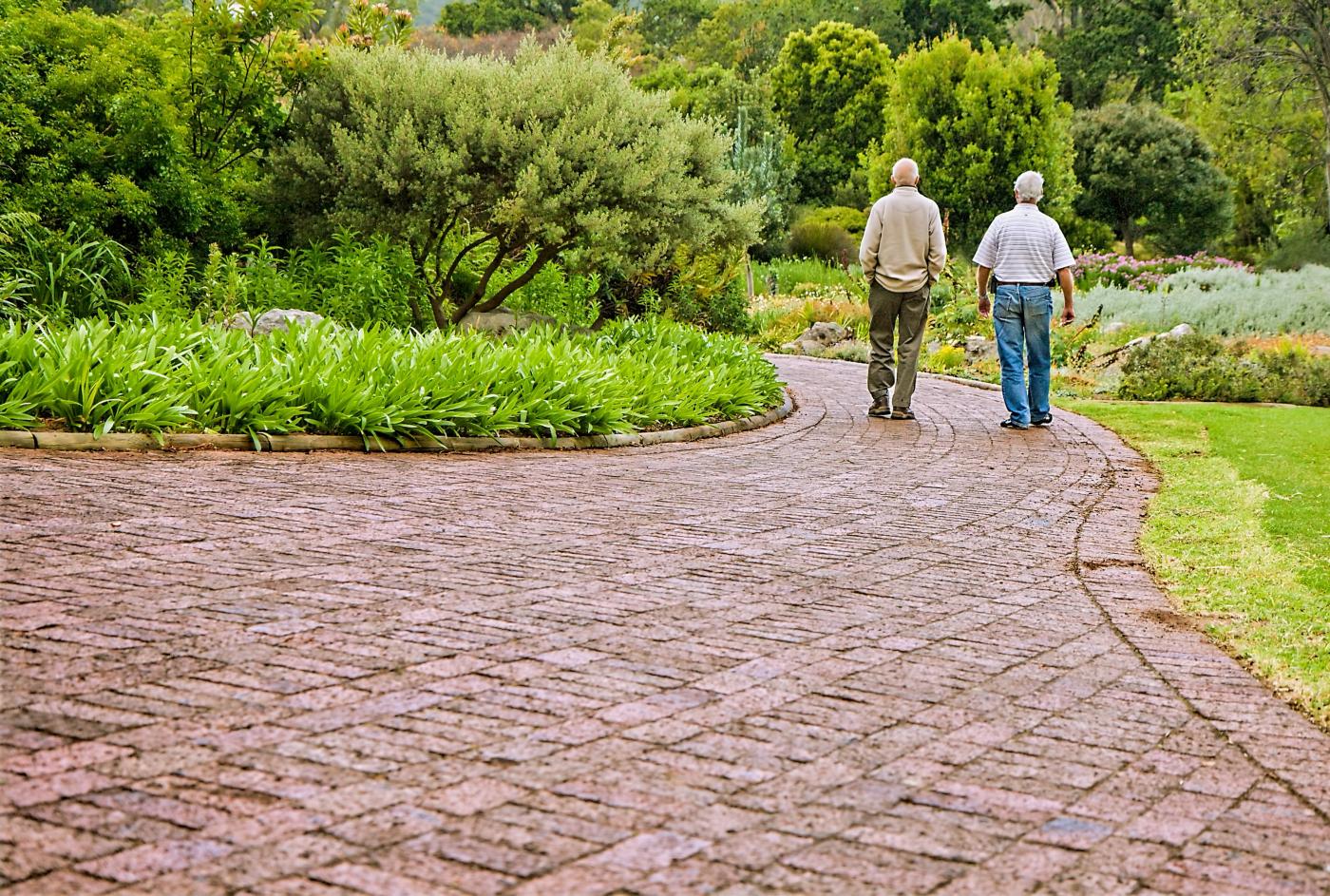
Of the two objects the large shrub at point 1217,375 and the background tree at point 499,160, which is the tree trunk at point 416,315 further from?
the large shrub at point 1217,375

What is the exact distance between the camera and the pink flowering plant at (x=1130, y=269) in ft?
90.7

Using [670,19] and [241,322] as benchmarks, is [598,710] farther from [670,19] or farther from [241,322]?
[670,19]

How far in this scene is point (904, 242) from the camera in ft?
37.3

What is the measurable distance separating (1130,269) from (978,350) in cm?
1131

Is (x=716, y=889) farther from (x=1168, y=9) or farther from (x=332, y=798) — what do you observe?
(x=1168, y=9)

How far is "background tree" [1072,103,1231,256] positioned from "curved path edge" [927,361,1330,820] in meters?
33.9

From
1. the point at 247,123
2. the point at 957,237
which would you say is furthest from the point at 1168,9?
the point at 247,123

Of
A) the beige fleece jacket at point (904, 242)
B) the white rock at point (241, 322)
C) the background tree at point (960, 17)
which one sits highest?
the background tree at point (960, 17)

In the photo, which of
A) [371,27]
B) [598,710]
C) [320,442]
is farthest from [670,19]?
[598,710]

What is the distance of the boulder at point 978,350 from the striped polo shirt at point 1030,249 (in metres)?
8.74

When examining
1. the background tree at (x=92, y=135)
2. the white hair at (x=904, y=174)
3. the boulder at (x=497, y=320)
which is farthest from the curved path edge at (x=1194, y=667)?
the background tree at (x=92, y=135)

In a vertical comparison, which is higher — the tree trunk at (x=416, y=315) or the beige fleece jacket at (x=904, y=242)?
the beige fleece jacket at (x=904, y=242)

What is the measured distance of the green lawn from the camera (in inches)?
178

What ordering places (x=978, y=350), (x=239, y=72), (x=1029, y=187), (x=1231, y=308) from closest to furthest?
(x=1029, y=187) → (x=239, y=72) → (x=978, y=350) → (x=1231, y=308)
